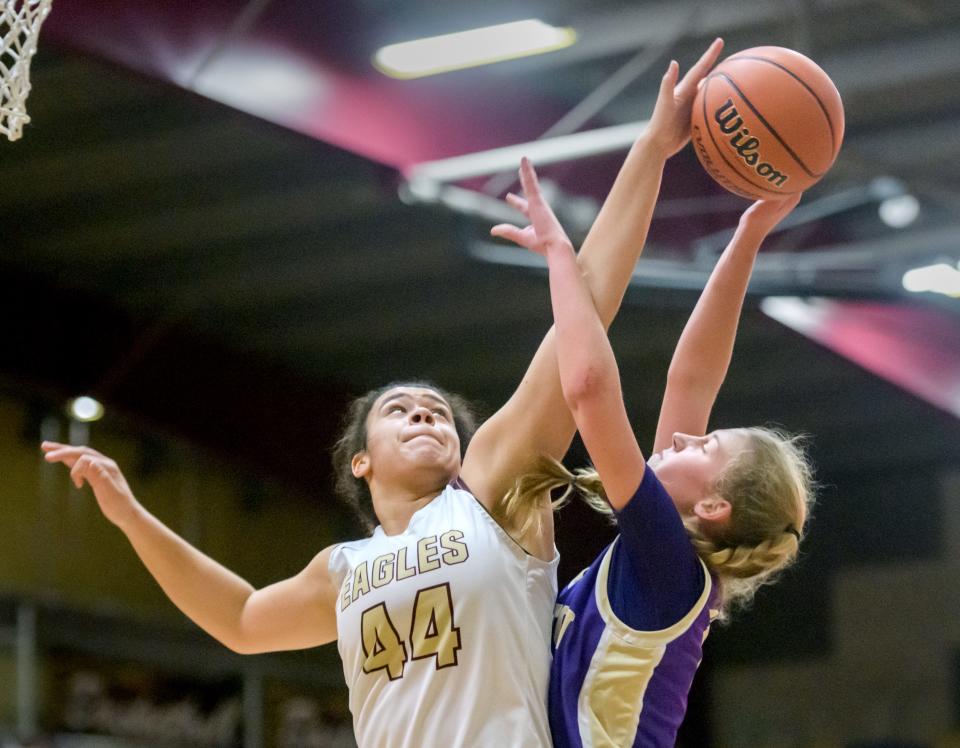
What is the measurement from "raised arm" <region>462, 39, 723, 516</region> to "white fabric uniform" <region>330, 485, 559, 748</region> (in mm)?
95

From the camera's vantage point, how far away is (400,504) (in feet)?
10.2

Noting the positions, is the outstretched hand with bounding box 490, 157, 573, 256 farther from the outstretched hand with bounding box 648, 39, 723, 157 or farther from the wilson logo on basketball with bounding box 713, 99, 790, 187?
the wilson logo on basketball with bounding box 713, 99, 790, 187

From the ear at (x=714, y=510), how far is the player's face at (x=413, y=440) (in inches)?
21.6

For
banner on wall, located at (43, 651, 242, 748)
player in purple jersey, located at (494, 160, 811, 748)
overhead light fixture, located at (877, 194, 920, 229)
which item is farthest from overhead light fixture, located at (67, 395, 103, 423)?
player in purple jersey, located at (494, 160, 811, 748)

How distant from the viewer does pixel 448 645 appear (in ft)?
9.22

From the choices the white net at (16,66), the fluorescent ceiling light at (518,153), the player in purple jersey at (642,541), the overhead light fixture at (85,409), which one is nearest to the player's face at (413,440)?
the player in purple jersey at (642,541)

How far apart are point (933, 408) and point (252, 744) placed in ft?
15.1

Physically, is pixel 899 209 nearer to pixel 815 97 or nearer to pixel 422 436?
pixel 815 97

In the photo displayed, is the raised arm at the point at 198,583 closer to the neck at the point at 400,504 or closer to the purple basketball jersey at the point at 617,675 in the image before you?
the neck at the point at 400,504

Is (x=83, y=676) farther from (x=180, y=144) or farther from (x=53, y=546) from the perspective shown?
(x=180, y=144)

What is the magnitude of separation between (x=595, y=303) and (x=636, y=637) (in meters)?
0.61

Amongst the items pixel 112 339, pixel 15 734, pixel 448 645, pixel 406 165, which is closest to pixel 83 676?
pixel 15 734

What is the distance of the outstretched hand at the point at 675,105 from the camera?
117 inches

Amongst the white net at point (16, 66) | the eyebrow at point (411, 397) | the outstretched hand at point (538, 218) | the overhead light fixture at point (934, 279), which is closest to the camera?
the outstretched hand at point (538, 218)
